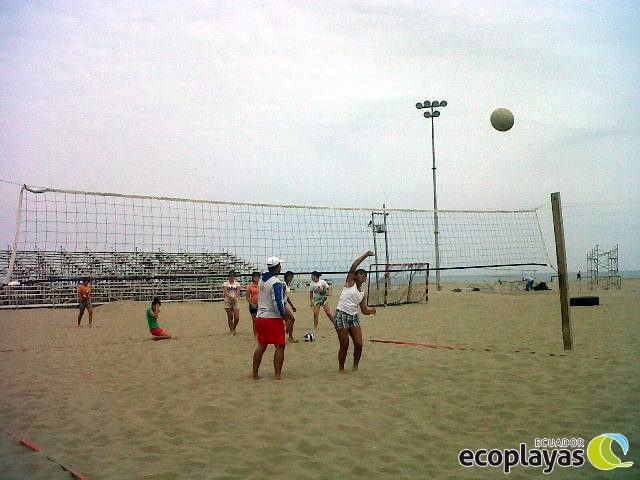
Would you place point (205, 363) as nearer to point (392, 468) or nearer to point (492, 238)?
point (392, 468)

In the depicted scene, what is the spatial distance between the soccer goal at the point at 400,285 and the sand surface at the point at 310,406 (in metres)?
7.66

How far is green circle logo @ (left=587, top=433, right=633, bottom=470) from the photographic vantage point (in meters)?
2.86

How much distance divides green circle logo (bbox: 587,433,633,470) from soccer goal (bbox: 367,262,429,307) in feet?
38.5

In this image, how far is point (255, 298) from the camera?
8352 millimetres

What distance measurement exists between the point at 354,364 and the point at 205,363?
177cm

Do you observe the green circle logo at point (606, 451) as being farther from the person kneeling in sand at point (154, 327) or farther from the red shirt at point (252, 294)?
the person kneeling in sand at point (154, 327)

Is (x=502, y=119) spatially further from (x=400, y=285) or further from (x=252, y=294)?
(x=400, y=285)

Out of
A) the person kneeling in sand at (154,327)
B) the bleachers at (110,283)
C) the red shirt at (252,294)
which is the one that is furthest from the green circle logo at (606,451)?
the bleachers at (110,283)

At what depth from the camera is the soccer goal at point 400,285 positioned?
15219 millimetres

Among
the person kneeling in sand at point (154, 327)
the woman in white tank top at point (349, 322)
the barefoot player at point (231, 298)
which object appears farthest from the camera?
the barefoot player at point (231, 298)

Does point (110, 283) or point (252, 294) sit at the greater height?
point (110, 283)

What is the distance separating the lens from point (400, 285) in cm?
1559

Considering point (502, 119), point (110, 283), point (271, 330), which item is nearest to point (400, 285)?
point (502, 119)

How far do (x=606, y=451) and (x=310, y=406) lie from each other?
1.98 meters
